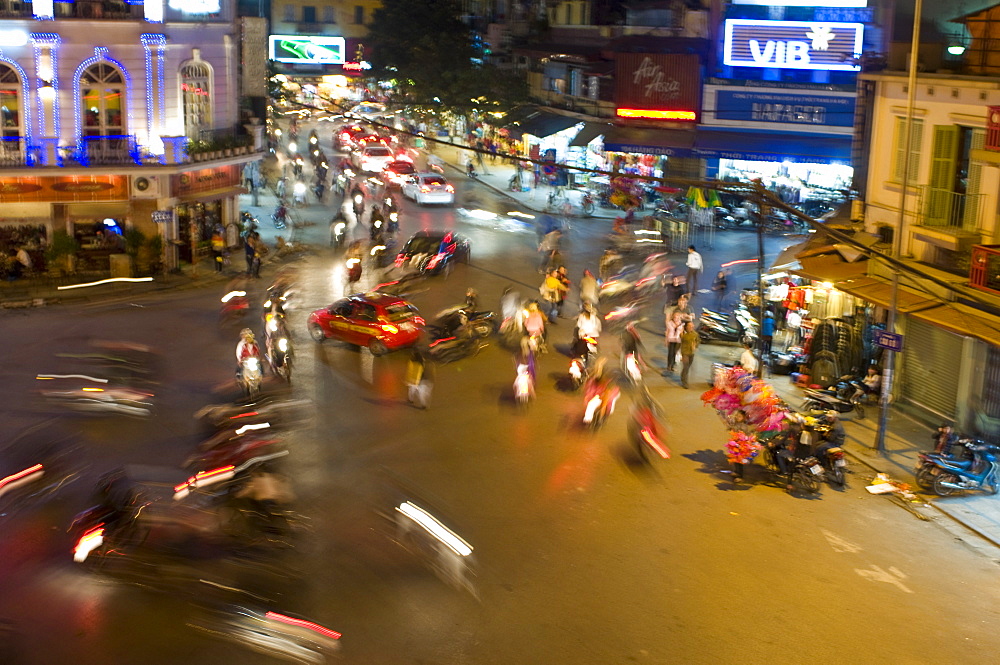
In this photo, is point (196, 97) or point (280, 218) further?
point (280, 218)

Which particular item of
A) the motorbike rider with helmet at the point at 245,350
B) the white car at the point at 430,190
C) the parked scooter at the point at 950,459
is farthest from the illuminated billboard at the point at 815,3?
the motorbike rider with helmet at the point at 245,350

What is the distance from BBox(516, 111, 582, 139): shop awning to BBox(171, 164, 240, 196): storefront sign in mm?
A: 18260

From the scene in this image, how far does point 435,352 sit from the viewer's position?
81.5 feet

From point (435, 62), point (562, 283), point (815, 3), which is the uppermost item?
point (815, 3)

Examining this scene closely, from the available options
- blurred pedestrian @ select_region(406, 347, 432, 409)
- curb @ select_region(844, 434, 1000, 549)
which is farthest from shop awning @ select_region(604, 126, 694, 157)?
curb @ select_region(844, 434, 1000, 549)

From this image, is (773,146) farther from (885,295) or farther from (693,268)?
(885,295)

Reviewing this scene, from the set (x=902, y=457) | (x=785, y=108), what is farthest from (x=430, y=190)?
(x=902, y=457)

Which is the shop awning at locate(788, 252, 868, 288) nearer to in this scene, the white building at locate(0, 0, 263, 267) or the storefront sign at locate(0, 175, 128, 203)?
the white building at locate(0, 0, 263, 267)

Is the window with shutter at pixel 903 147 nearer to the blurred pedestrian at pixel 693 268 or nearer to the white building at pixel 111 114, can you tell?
the blurred pedestrian at pixel 693 268

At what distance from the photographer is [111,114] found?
110 ft

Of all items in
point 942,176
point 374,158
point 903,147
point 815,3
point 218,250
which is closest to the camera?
point 942,176

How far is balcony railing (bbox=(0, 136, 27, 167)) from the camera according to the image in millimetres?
31706

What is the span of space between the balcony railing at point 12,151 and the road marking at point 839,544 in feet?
86.9

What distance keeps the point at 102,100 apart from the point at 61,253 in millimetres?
5118
